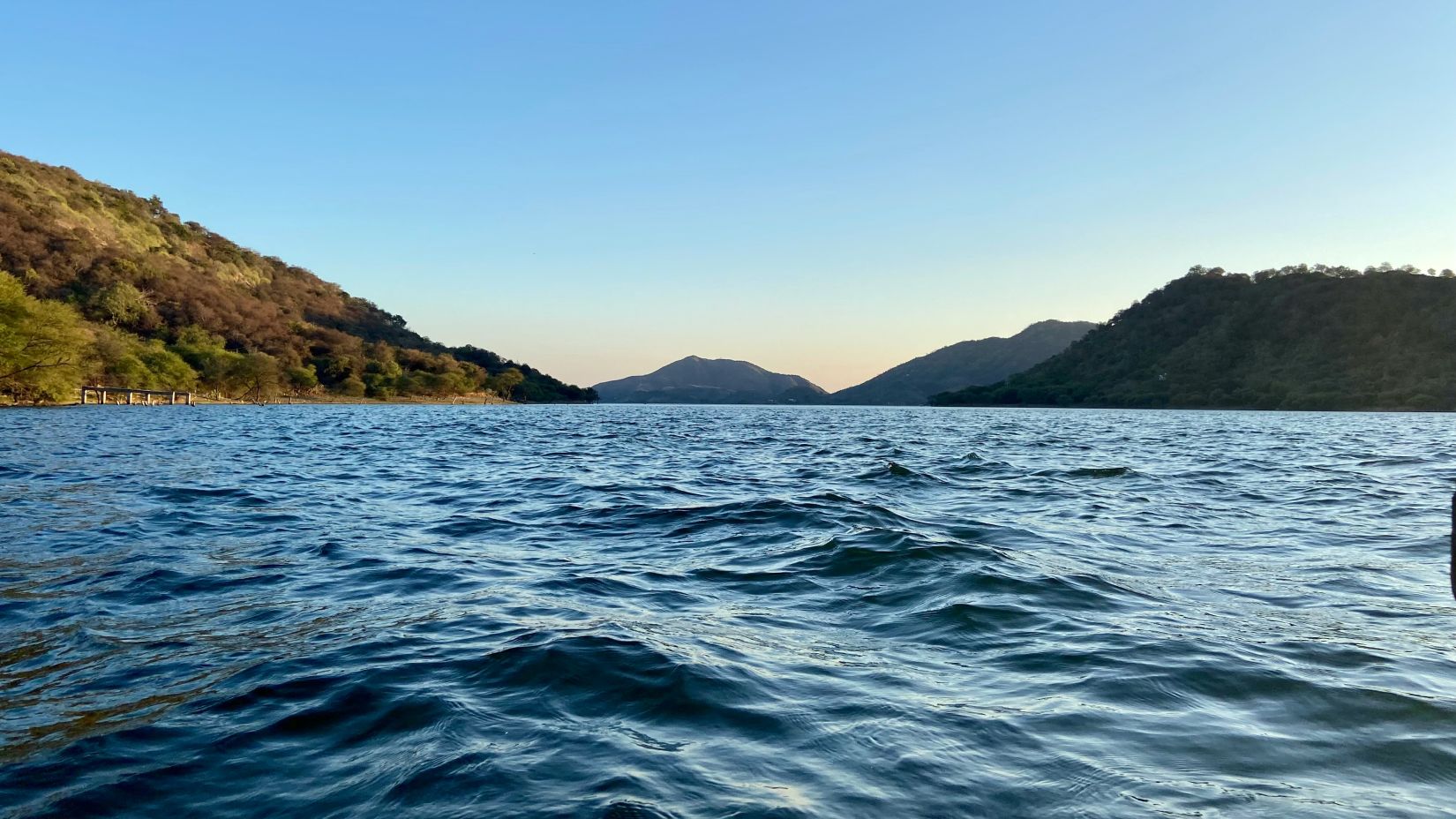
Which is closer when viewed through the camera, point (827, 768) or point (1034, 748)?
point (827, 768)

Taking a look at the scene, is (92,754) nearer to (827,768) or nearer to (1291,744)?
(827,768)

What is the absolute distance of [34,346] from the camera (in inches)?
2697

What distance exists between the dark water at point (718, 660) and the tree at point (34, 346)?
65.3 m

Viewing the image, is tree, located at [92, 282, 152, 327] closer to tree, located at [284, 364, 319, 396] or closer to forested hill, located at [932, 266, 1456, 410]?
tree, located at [284, 364, 319, 396]

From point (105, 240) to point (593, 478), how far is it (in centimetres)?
21900

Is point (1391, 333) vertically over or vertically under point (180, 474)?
over

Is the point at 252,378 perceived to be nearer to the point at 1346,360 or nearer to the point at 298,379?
the point at 298,379

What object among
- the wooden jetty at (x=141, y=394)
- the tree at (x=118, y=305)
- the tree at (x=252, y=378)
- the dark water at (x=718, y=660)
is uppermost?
the tree at (x=118, y=305)

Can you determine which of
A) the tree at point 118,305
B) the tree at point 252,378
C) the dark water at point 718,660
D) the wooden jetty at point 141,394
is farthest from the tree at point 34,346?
the tree at point 118,305

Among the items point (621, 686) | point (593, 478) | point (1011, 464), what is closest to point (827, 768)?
point (621, 686)

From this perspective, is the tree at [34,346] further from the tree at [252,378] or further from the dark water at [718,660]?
the dark water at [718,660]

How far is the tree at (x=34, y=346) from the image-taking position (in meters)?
64.7

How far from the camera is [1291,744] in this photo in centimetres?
540

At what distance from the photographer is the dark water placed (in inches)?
183
